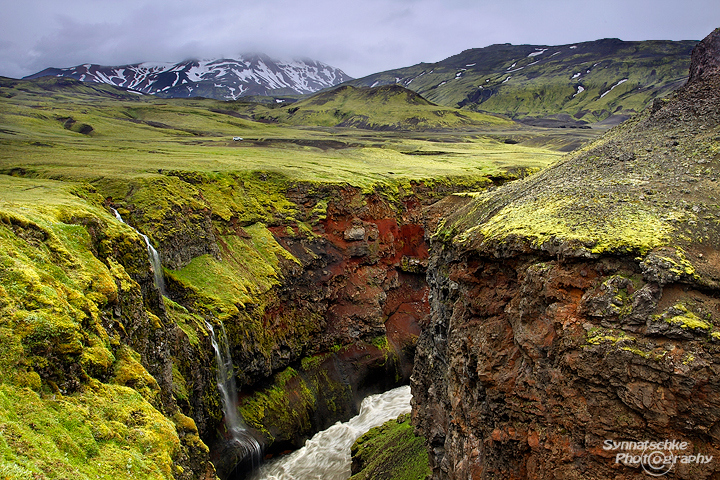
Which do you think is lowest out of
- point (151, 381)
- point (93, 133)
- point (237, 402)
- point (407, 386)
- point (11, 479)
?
point (407, 386)

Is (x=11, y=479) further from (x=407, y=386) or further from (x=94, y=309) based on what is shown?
(x=407, y=386)

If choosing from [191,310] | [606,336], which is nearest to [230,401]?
[191,310]

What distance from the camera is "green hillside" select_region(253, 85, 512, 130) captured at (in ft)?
514

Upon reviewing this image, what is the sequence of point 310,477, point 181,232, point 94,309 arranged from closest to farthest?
point 94,309 < point 310,477 < point 181,232

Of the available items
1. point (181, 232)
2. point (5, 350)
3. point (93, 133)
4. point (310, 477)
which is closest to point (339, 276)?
point (181, 232)

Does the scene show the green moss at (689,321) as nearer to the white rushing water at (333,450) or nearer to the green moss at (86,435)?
the green moss at (86,435)

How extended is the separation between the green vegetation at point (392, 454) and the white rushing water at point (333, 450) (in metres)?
1.84

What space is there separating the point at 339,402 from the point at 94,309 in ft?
83.5

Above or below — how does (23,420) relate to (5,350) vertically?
below

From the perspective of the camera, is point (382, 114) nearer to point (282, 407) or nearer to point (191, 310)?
point (191, 310)

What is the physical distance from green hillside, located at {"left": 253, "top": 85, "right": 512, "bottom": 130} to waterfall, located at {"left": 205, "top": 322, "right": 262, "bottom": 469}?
132 meters

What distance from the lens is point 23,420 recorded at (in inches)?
398

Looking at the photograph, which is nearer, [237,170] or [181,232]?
[181,232]

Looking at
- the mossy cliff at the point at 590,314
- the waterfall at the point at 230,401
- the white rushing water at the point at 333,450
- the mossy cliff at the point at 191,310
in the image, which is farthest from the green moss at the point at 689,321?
the waterfall at the point at 230,401
